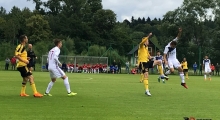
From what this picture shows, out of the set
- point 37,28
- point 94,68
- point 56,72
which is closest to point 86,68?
point 94,68

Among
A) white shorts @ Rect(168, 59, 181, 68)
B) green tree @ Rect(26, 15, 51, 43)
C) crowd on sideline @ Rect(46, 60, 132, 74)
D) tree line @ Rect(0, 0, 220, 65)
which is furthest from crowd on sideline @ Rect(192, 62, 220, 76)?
green tree @ Rect(26, 15, 51, 43)

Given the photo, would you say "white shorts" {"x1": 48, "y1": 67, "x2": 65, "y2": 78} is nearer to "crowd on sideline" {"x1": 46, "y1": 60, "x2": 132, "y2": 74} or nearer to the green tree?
"crowd on sideline" {"x1": 46, "y1": 60, "x2": 132, "y2": 74}

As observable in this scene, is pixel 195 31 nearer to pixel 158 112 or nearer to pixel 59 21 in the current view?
pixel 59 21

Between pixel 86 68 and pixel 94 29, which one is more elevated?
pixel 94 29

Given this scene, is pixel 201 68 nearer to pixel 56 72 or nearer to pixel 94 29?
pixel 56 72

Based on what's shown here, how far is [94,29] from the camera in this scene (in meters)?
106

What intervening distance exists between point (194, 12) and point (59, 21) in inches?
1810

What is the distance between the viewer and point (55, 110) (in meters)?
9.87

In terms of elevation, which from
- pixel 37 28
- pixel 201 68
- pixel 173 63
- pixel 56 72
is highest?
pixel 37 28

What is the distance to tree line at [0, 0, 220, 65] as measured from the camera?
5299 centimetres

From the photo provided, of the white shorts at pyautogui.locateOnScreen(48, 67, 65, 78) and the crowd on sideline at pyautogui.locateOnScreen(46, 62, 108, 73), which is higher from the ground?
the crowd on sideline at pyautogui.locateOnScreen(46, 62, 108, 73)

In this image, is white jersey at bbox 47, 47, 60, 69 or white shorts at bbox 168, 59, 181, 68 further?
white shorts at bbox 168, 59, 181, 68

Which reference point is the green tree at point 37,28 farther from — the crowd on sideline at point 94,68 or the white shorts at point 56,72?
the white shorts at point 56,72

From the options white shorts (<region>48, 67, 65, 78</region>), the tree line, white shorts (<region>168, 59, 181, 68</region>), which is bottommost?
white shorts (<region>48, 67, 65, 78</region>)
